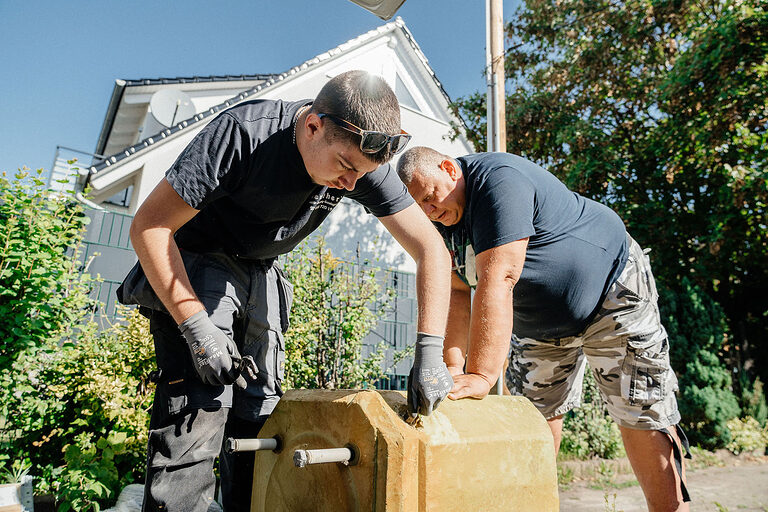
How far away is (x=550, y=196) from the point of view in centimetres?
Result: 200

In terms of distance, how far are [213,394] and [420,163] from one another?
1.23 metres

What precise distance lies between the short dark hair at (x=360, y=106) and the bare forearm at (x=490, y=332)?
0.57m

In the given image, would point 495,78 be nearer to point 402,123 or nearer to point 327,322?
point 327,322

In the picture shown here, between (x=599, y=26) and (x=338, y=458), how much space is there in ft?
29.1

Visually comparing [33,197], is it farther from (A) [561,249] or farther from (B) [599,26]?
(B) [599,26]

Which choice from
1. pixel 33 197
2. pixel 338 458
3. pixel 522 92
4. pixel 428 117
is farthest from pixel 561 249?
pixel 428 117

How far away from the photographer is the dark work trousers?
4.84ft

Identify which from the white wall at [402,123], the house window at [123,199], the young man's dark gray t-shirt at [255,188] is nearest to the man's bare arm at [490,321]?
the young man's dark gray t-shirt at [255,188]

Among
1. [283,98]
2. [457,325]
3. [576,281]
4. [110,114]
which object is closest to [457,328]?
[457,325]

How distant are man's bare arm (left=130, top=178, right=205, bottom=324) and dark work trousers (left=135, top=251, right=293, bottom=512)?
0.17 m

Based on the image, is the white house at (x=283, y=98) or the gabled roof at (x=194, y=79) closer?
the white house at (x=283, y=98)

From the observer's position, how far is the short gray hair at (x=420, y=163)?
2.08m

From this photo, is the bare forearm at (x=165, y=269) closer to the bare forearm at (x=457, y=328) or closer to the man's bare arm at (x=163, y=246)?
the man's bare arm at (x=163, y=246)

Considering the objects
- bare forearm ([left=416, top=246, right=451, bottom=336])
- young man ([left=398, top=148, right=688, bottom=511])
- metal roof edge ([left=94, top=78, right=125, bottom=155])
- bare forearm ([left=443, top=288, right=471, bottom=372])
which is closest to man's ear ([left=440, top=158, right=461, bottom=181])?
young man ([left=398, top=148, right=688, bottom=511])
